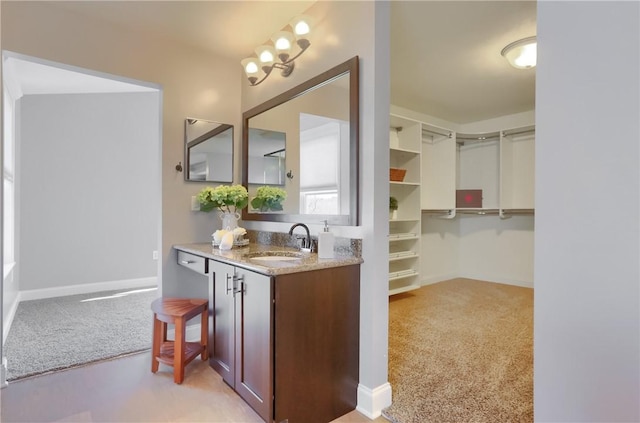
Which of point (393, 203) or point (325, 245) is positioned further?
point (393, 203)

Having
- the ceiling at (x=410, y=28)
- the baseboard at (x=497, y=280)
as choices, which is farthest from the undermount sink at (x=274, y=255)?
the baseboard at (x=497, y=280)

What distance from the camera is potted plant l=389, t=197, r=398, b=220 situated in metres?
4.00

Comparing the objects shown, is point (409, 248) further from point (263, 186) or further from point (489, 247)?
point (263, 186)

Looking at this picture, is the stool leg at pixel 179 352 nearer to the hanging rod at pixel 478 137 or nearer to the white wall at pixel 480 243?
the white wall at pixel 480 243

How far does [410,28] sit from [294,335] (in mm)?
2209

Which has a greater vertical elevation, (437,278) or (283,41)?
(283,41)

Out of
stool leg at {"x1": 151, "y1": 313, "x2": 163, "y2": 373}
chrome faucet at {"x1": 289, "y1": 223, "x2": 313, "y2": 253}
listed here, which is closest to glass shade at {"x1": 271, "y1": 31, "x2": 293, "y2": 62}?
chrome faucet at {"x1": 289, "y1": 223, "x2": 313, "y2": 253}

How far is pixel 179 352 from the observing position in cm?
212

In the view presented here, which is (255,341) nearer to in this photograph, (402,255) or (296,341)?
(296,341)

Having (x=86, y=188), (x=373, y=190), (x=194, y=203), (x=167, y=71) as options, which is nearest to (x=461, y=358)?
(x=373, y=190)

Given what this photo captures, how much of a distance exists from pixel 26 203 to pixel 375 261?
4437 millimetres

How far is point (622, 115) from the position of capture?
26.5 inches

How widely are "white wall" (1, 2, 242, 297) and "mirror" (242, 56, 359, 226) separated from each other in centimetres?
33

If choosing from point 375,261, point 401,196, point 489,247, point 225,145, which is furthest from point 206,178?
point 489,247
